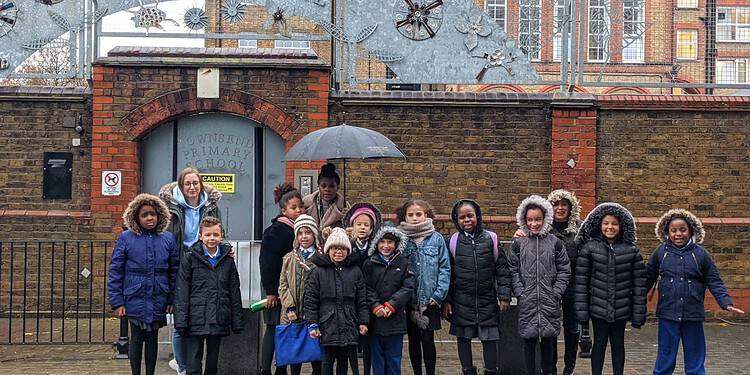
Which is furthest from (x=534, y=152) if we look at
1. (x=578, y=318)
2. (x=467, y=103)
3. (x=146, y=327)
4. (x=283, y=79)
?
(x=146, y=327)

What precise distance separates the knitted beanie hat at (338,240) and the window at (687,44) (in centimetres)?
651

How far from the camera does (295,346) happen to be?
25.4ft

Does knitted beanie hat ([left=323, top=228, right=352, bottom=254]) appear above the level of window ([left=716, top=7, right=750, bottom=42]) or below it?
below

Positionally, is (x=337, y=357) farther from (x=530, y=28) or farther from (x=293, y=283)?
(x=530, y=28)

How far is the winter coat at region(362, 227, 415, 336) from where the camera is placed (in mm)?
7711

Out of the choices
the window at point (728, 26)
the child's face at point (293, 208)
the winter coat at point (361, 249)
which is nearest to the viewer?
the winter coat at point (361, 249)

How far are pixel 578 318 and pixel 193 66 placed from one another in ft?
19.2

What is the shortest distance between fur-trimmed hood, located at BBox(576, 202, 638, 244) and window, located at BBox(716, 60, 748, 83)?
198 inches

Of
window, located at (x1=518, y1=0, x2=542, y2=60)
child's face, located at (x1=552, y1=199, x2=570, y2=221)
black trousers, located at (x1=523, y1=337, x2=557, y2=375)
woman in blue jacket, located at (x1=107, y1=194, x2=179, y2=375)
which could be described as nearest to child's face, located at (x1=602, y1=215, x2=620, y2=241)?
child's face, located at (x1=552, y1=199, x2=570, y2=221)

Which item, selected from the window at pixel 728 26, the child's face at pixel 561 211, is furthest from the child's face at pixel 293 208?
the window at pixel 728 26

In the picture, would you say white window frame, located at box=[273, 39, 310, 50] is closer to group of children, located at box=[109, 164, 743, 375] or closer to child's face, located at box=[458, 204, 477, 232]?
group of children, located at box=[109, 164, 743, 375]

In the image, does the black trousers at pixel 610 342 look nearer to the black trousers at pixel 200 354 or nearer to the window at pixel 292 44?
the black trousers at pixel 200 354

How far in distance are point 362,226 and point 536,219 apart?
1479 mm

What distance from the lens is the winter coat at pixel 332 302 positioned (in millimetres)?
7492
